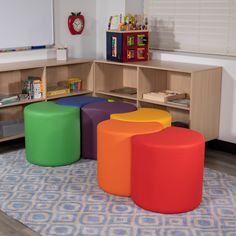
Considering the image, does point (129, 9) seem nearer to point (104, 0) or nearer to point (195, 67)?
point (104, 0)

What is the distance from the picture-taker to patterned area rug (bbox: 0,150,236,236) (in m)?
2.75

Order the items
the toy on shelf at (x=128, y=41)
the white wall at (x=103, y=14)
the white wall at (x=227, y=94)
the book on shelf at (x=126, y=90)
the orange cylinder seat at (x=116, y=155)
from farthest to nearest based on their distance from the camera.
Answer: the white wall at (x=103, y=14), the book on shelf at (x=126, y=90), the toy on shelf at (x=128, y=41), the white wall at (x=227, y=94), the orange cylinder seat at (x=116, y=155)

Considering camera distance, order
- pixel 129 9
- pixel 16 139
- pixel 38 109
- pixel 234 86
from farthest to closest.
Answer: pixel 129 9 < pixel 16 139 < pixel 234 86 < pixel 38 109

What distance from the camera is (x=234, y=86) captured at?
411 centimetres

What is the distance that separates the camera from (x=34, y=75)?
4641 mm

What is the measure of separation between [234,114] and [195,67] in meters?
0.54

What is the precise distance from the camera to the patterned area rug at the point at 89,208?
275 cm

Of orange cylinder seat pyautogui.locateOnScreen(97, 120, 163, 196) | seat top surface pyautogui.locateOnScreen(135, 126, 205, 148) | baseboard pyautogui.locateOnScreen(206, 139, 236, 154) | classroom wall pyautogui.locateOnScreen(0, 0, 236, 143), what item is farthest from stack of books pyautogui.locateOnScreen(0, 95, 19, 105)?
baseboard pyautogui.locateOnScreen(206, 139, 236, 154)

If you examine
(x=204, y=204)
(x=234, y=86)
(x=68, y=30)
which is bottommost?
(x=204, y=204)

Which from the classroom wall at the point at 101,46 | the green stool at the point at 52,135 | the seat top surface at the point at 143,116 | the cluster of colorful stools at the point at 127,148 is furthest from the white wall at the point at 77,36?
the seat top surface at the point at 143,116

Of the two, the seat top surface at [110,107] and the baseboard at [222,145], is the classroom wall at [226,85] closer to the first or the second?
the baseboard at [222,145]

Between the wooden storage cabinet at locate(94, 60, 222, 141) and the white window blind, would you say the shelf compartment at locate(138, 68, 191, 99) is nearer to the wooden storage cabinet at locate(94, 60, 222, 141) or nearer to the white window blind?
the wooden storage cabinet at locate(94, 60, 222, 141)

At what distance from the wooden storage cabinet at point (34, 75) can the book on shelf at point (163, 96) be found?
0.76m

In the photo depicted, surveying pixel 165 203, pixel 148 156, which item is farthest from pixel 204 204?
pixel 148 156
